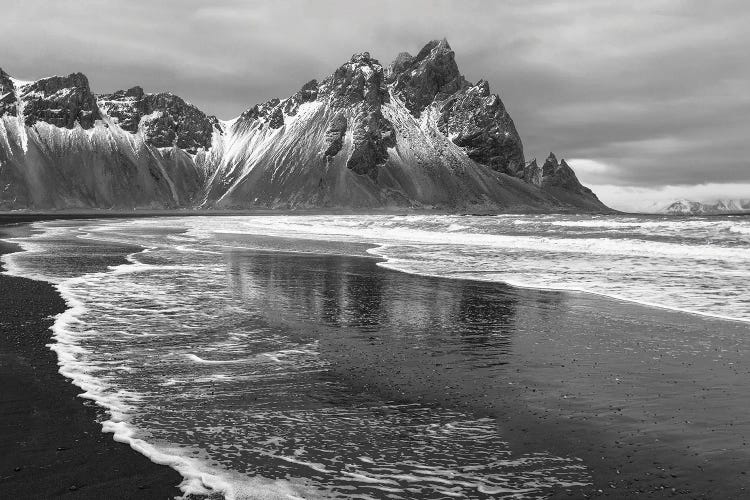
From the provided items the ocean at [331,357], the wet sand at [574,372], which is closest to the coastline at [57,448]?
the ocean at [331,357]

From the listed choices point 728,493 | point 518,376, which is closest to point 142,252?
point 518,376

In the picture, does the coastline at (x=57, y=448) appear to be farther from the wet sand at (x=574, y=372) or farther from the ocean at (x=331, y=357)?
the wet sand at (x=574, y=372)

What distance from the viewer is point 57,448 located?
6949 millimetres

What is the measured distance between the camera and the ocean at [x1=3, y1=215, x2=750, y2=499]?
6648 millimetres

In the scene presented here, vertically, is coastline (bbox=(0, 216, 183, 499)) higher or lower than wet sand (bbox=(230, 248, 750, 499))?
lower

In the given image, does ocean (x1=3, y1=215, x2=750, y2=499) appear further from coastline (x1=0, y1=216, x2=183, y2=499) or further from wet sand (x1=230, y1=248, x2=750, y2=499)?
coastline (x1=0, y1=216, x2=183, y2=499)

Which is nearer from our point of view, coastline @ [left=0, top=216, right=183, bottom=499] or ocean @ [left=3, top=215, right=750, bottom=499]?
coastline @ [left=0, top=216, right=183, bottom=499]

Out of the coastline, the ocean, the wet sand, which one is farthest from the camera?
the wet sand

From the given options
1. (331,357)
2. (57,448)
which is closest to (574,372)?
(331,357)

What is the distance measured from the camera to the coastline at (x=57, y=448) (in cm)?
603

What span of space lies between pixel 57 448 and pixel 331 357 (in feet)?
18.1

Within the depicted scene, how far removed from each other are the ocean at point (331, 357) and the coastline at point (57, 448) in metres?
0.26

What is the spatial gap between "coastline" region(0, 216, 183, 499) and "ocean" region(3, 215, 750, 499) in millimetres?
258

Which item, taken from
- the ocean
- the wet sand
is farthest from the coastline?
the wet sand
